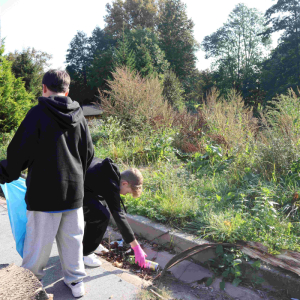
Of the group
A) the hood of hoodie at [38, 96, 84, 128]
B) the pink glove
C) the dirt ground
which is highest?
the hood of hoodie at [38, 96, 84, 128]

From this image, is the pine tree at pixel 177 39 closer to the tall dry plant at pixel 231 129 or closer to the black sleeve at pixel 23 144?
the tall dry plant at pixel 231 129

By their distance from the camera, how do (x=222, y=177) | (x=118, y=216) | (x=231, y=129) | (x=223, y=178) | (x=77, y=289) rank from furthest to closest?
(x=231, y=129), (x=222, y=177), (x=223, y=178), (x=118, y=216), (x=77, y=289)

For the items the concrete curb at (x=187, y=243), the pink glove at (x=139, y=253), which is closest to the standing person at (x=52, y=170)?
the pink glove at (x=139, y=253)

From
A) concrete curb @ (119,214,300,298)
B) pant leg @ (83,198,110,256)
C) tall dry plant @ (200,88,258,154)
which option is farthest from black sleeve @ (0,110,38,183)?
tall dry plant @ (200,88,258,154)

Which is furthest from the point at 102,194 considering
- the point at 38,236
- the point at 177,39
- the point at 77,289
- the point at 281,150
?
the point at 177,39

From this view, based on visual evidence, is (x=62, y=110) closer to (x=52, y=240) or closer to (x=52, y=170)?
(x=52, y=170)

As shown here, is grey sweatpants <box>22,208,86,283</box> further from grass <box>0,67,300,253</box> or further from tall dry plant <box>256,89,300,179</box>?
tall dry plant <box>256,89,300,179</box>

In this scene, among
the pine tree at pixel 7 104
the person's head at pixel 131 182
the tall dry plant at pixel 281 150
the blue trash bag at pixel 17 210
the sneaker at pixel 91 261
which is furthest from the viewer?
the pine tree at pixel 7 104

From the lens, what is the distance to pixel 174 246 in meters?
3.33

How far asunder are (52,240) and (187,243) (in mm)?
1518

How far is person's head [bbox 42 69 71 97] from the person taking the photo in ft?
7.33

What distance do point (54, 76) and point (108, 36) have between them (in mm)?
40533

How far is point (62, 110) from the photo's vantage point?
2178 mm

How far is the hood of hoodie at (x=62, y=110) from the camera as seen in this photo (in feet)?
7.00
